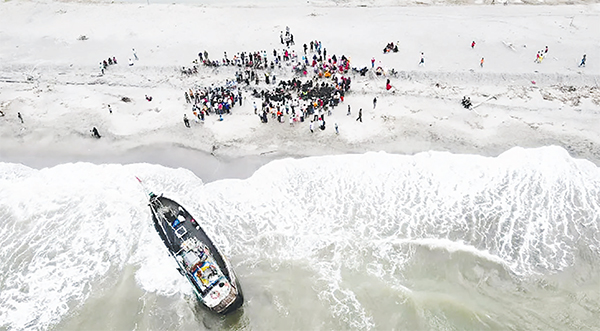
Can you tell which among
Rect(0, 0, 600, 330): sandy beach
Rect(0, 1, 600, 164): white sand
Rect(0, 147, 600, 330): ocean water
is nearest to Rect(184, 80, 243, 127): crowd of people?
Rect(0, 0, 600, 330): sandy beach

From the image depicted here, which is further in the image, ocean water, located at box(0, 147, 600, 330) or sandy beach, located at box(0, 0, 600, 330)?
sandy beach, located at box(0, 0, 600, 330)

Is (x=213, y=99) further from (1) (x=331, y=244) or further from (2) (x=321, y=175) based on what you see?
(1) (x=331, y=244)

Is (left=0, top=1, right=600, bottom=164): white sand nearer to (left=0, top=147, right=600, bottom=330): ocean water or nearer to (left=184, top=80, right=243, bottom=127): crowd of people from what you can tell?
(left=184, top=80, right=243, bottom=127): crowd of people

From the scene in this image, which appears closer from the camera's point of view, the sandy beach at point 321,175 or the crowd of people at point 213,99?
the sandy beach at point 321,175

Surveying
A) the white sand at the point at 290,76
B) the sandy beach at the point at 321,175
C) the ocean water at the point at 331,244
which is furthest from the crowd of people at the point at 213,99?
the ocean water at the point at 331,244

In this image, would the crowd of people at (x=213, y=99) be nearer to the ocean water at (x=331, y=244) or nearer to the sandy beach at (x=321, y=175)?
the sandy beach at (x=321, y=175)

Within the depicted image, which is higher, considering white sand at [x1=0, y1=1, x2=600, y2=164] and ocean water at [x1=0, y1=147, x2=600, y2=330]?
white sand at [x1=0, y1=1, x2=600, y2=164]
